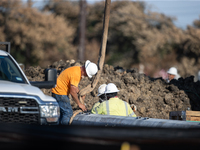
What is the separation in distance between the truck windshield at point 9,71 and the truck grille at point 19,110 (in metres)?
0.86

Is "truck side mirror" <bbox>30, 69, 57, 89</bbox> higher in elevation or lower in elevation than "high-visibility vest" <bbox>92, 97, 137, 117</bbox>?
higher

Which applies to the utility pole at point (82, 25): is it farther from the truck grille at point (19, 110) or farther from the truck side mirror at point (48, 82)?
the truck grille at point (19, 110)

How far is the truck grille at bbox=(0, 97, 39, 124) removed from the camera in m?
5.50

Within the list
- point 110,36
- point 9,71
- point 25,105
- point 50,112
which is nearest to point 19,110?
point 25,105

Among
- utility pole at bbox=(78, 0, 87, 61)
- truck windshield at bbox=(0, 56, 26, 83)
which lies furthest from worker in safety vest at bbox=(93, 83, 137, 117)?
utility pole at bbox=(78, 0, 87, 61)

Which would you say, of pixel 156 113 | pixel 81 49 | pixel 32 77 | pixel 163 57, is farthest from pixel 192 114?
pixel 163 57

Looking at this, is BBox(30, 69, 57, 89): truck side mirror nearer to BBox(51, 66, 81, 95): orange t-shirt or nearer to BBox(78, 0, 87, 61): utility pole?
BBox(51, 66, 81, 95): orange t-shirt

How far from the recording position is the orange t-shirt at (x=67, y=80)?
8.39 metres

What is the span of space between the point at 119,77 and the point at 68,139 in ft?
35.1

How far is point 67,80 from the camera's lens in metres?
8.55

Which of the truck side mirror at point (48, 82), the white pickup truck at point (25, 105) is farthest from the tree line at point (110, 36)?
the white pickup truck at point (25, 105)

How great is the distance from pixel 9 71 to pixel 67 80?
217 centimetres

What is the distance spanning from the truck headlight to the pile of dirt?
7153 millimetres

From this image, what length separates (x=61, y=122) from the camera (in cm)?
820
